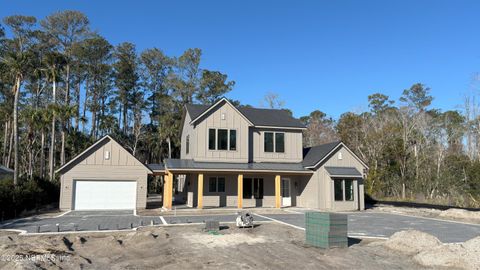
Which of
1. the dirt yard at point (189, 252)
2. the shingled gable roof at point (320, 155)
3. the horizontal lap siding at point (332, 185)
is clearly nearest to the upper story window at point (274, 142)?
the shingled gable roof at point (320, 155)

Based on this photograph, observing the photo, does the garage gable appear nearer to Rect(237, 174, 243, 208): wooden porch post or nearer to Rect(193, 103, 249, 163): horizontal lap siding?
Rect(193, 103, 249, 163): horizontal lap siding

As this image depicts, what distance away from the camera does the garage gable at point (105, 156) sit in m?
22.7

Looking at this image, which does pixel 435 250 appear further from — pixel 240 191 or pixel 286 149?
pixel 286 149

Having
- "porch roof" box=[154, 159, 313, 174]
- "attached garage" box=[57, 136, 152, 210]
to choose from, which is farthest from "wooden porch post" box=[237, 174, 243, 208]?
"attached garage" box=[57, 136, 152, 210]

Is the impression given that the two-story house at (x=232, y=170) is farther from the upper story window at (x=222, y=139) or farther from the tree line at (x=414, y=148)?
the tree line at (x=414, y=148)

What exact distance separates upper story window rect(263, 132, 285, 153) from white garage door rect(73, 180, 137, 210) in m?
9.30

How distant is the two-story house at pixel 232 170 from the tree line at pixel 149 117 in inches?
404

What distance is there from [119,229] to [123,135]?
3494 centimetres

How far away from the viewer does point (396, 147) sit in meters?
36.2

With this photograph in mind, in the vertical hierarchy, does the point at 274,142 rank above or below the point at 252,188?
above

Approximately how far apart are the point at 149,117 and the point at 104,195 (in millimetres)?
27550

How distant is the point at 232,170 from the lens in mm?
22672

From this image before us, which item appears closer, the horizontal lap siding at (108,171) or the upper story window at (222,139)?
the horizontal lap siding at (108,171)

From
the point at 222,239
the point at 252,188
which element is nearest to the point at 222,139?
the point at 252,188
